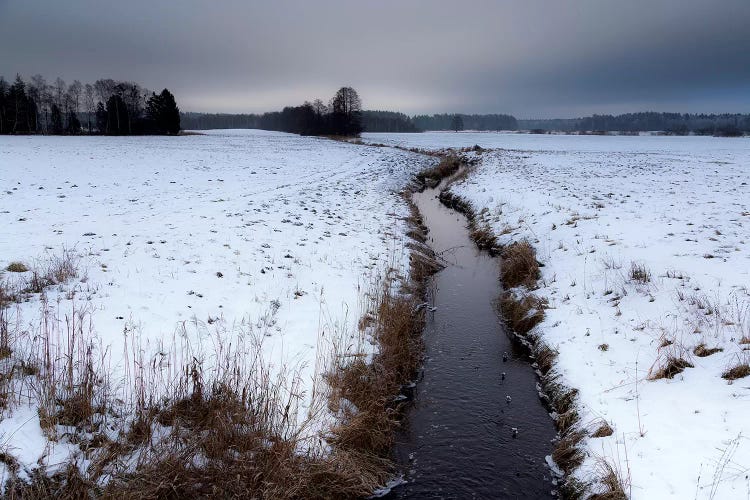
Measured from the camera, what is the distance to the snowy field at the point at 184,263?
6551 millimetres

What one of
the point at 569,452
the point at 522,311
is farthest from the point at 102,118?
the point at 569,452

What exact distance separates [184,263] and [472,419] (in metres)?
7.10

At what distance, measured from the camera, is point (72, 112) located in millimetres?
84312

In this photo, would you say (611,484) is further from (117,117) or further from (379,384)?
(117,117)

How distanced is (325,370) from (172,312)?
3.10 meters

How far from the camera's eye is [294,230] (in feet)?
45.6

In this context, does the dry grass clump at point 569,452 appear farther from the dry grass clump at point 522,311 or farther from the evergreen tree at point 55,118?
the evergreen tree at point 55,118

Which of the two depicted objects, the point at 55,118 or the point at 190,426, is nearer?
the point at 190,426

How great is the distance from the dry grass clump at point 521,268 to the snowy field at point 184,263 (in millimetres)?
3144

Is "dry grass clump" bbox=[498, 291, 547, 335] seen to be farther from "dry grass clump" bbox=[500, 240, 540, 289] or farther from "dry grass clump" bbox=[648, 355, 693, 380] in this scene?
"dry grass clump" bbox=[648, 355, 693, 380]

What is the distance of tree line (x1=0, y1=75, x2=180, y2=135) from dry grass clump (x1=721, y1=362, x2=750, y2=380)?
290 feet

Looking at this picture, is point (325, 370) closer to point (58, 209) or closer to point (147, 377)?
point (147, 377)

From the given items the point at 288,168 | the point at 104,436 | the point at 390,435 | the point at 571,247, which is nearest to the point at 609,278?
the point at 571,247

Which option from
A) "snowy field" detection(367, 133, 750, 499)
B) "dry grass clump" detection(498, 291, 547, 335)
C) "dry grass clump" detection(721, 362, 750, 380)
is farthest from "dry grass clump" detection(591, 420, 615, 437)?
"dry grass clump" detection(498, 291, 547, 335)
